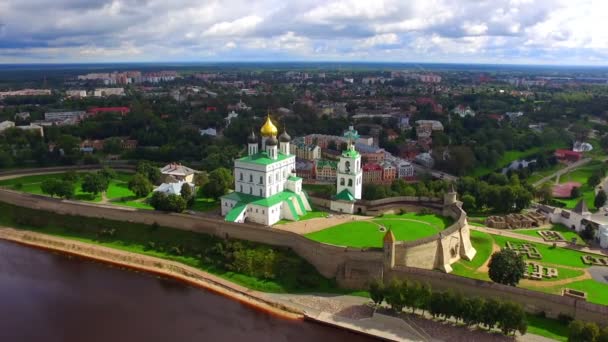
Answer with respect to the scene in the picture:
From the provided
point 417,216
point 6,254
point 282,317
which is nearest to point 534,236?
point 417,216

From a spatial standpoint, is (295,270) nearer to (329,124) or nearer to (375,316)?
(375,316)

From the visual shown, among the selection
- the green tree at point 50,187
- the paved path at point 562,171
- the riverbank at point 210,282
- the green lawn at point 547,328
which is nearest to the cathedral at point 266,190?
the riverbank at point 210,282

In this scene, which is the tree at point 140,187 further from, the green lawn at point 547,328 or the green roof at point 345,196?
the green lawn at point 547,328

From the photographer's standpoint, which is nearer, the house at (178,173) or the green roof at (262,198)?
the green roof at (262,198)

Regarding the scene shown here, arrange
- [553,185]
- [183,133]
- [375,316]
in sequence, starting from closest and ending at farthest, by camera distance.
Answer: [375,316] < [553,185] < [183,133]

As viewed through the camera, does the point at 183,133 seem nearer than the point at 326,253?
No

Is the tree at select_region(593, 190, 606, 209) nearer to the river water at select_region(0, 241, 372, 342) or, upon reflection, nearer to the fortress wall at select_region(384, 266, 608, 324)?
the fortress wall at select_region(384, 266, 608, 324)
